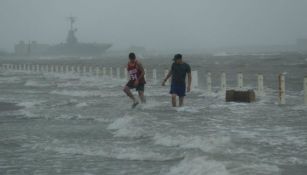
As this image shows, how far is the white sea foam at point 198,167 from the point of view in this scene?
683 cm

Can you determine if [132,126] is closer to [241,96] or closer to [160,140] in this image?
[160,140]

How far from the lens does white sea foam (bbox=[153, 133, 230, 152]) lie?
8.94m

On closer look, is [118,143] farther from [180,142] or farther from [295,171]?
[295,171]

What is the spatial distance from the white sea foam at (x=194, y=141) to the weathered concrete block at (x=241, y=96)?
6.69 metres

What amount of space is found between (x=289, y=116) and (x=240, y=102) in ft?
11.7

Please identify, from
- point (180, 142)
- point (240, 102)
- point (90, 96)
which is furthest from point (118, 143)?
point (90, 96)

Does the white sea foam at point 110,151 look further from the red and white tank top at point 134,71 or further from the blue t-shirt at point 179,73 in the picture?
the red and white tank top at point 134,71

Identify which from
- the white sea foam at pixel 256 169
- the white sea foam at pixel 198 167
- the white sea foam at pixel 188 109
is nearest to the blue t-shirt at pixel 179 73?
the white sea foam at pixel 188 109

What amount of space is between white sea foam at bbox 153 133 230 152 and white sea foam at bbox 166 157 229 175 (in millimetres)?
966

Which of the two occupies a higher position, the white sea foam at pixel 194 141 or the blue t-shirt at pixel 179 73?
the blue t-shirt at pixel 179 73

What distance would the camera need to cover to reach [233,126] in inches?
446

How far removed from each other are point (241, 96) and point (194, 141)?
735 centimetres

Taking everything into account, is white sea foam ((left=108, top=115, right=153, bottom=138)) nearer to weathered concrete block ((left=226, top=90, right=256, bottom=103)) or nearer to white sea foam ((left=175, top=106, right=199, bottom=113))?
white sea foam ((left=175, top=106, right=199, bottom=113))

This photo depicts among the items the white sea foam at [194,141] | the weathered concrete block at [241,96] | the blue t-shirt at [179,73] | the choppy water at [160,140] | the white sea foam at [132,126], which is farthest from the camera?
the weathered concrete block at [241,96]
